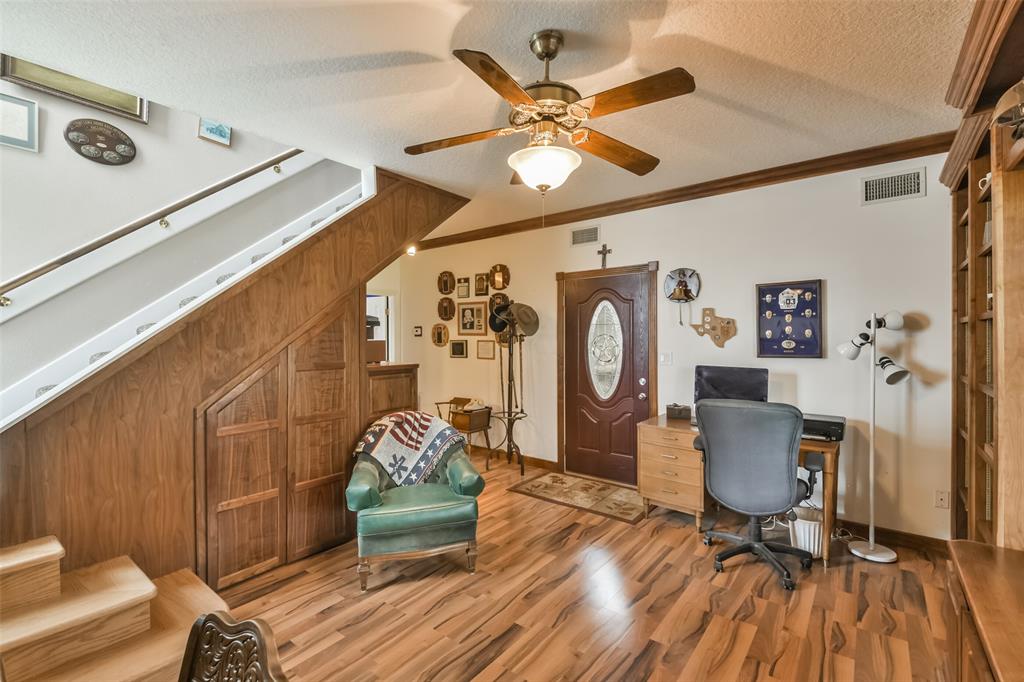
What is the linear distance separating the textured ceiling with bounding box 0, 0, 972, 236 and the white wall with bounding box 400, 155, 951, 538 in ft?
1.79

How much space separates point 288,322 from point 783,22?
9.46ft

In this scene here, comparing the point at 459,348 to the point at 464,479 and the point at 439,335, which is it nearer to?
the point at 439,335

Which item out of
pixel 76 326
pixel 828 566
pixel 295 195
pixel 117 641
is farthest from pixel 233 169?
pixel 828 566

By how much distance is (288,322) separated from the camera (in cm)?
281

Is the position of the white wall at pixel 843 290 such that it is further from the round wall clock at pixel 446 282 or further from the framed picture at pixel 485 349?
the round wall clock at pixel 446 282

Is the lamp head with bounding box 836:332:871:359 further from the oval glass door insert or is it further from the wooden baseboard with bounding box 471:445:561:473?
the wooden baseboard with bounding box 471:445:561:473

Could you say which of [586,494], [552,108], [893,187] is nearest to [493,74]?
[552,108]

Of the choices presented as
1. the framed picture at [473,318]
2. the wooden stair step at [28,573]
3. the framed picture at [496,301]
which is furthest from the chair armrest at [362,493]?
the framed picture at [473,318]

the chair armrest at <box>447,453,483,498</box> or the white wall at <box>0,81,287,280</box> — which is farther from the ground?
the white wall at <box>0,81,287,280</box>

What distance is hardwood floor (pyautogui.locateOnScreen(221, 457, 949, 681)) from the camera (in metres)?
1.96

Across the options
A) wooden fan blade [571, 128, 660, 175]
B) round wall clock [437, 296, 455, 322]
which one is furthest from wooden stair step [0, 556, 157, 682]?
round wall clock [437, 296, 455, 322]

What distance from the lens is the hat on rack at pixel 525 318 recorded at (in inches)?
182

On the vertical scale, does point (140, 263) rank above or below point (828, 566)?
above

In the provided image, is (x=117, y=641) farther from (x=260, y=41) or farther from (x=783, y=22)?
(x=783, y=22)
